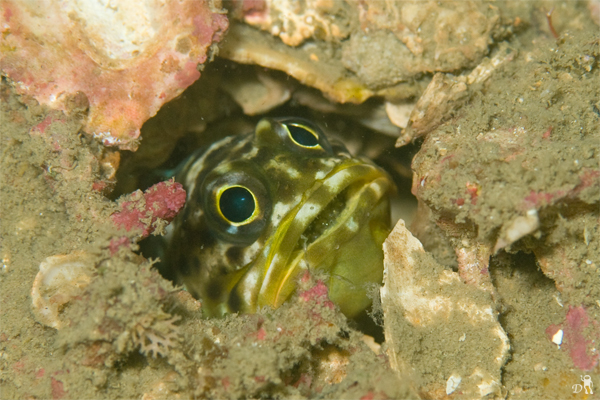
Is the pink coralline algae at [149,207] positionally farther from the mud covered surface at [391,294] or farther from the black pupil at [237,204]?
the black pupil at [237,204]

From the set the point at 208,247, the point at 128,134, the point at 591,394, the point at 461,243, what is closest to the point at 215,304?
the point at 208,247

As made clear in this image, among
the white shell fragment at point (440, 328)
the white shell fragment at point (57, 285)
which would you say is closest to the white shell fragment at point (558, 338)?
the white shell fragment at point (440, 328)

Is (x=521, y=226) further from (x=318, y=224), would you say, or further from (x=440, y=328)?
(x=318, y=224)

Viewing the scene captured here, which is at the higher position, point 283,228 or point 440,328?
point 440,328

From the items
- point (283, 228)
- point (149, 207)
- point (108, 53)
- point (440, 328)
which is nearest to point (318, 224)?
point (283, 228)
